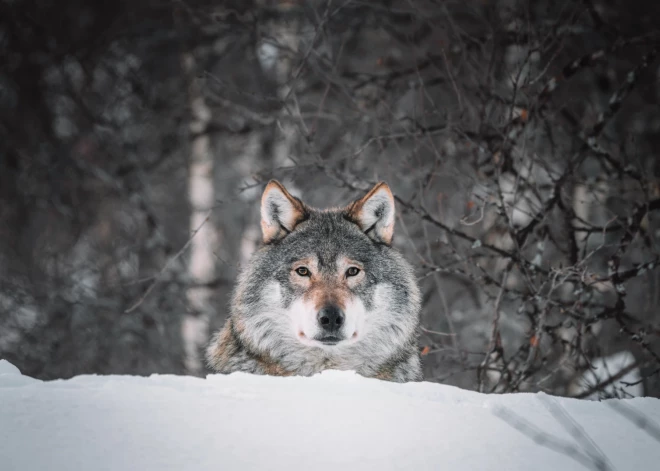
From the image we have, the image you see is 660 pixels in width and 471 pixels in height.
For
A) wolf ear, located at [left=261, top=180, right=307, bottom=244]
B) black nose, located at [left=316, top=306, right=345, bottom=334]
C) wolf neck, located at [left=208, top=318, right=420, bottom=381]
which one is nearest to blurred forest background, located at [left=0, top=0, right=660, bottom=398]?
wolf ear, located at [left=261, top=180, right=307, bottom=244]

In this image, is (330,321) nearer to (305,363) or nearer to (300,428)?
(305,363)

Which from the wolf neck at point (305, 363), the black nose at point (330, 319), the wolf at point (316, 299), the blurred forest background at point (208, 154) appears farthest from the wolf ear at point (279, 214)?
the blurred forest background at point (208, 154)

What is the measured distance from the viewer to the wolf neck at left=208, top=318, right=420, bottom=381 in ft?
13.9

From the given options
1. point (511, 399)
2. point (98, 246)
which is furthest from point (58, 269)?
point (511, 399)

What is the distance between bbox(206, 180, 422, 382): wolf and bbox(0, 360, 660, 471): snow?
48.4 inches

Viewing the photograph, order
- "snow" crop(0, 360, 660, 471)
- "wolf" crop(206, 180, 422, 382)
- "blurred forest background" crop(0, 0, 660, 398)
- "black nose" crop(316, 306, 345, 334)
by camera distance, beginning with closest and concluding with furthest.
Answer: "snow" crop(0, 360, 660, 471), "black nose" crop(316, 306, 345, 334), "wolf" crop(206, 180, 422, 382), "blurred forest background" crop(0, 0, 660, 398)

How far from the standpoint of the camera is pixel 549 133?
5555mm

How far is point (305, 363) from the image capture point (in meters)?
4.24

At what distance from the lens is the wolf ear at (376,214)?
4571 mm

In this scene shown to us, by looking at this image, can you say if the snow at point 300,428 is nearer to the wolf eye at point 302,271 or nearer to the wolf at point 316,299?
the wolf at point 316,299

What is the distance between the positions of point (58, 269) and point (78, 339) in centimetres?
131

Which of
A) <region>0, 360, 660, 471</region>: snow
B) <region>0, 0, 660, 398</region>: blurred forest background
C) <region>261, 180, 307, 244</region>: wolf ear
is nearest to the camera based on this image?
<region>0, 360, 660, 471</region>: snow

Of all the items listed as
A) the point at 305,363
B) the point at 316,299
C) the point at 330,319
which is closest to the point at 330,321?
the point at 330,319

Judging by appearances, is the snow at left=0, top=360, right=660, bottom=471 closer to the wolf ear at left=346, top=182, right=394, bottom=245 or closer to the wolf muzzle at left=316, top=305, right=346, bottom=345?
the wolf muzzle at left=316, top=305, right=346, bottom=345
